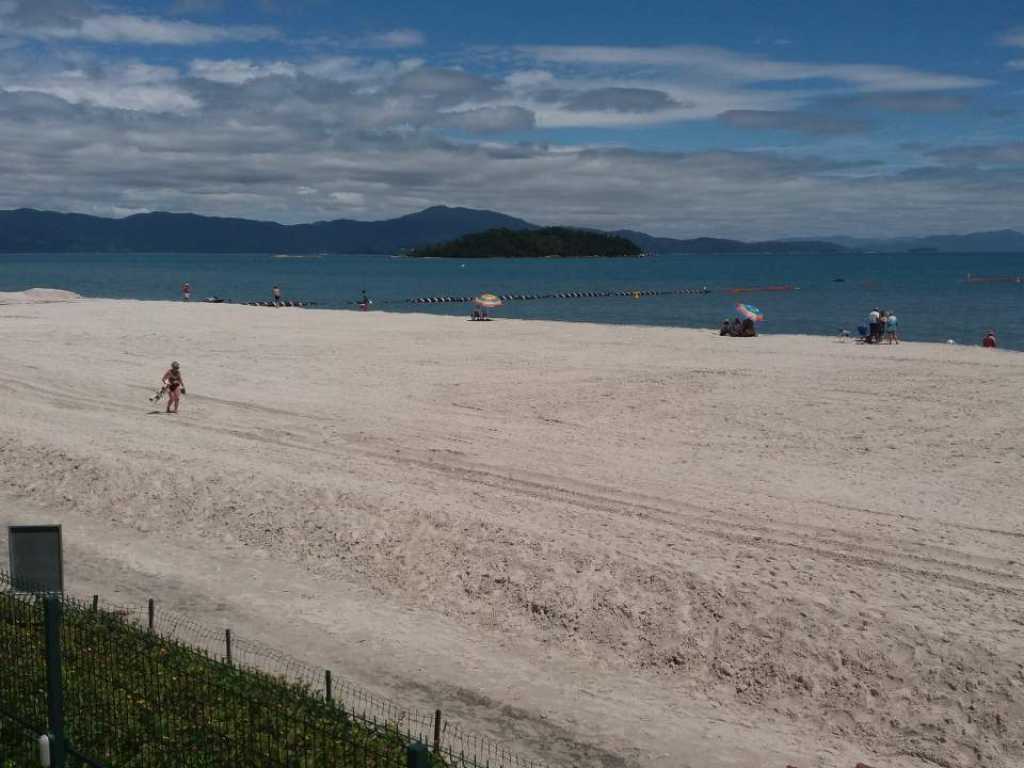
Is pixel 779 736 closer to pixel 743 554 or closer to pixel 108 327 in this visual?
pixel 743 554

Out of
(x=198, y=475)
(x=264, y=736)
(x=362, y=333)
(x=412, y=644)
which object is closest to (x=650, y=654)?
(x=412, y=644)

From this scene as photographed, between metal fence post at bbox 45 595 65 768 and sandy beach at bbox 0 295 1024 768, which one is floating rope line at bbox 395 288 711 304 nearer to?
sandy beach at bbox 0 295 1024 768

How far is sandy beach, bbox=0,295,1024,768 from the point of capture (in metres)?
11.1

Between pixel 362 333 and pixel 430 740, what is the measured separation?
117ft

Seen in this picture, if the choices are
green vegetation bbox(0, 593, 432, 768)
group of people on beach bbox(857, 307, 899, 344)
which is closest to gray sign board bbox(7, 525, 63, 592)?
green vegetation bbox(0, 593, 432, 768)

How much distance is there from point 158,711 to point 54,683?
4.97ft

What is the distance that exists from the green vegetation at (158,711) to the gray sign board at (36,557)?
46.5 inches

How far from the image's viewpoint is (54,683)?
696 cm

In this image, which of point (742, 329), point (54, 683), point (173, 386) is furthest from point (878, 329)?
point (54, 683)

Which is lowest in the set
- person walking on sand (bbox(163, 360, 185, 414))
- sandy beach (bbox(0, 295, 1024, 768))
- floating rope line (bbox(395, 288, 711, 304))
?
sandy beach (bbox(0, 295, 1024, 768))

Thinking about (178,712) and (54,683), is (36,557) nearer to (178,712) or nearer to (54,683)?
(54,683)

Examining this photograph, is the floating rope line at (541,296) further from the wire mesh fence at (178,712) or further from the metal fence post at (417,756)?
the metal fence post at (417,756)

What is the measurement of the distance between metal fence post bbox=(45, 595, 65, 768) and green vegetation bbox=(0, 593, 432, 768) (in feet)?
1.47

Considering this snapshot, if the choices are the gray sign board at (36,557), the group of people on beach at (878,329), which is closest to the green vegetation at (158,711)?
the gray sign board at (36,557)
